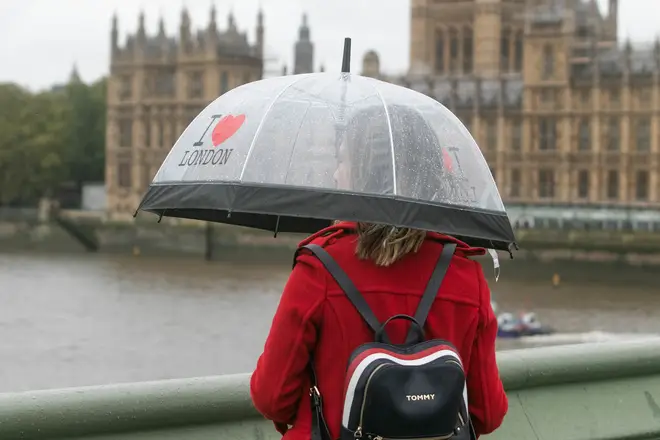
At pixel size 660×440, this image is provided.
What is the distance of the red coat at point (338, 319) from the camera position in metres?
2.07

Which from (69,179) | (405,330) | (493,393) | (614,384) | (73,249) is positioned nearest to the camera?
(405,330)

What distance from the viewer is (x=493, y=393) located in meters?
2.29

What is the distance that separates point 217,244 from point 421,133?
162 ft

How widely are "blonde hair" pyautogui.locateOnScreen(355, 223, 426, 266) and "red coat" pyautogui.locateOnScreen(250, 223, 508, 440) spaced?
0.01m

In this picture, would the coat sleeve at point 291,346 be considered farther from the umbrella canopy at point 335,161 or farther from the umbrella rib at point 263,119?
the umbrella rib at point 263,119

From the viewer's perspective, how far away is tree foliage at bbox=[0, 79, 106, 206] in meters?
62.0

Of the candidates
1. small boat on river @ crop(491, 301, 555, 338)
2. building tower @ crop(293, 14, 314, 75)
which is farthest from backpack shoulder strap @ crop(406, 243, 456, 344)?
building tower @ crop(293, 14, 314, 75)

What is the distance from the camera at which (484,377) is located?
2271mm

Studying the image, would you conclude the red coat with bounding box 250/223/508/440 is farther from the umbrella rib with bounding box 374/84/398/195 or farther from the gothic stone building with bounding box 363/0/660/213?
the gothic stone building with bounding box 363/0/660/213

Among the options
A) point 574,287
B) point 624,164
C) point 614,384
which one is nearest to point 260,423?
point 614,384

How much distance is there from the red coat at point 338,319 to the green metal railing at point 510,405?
0.79 m

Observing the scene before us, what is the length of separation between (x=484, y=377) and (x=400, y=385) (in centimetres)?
36

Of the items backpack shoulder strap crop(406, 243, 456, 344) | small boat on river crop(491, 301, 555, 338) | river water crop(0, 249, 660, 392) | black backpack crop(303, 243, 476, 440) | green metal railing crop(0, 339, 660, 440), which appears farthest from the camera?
small boat on river crop(491, 301, 555, 338)

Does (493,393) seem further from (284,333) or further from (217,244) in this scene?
(217,244)
